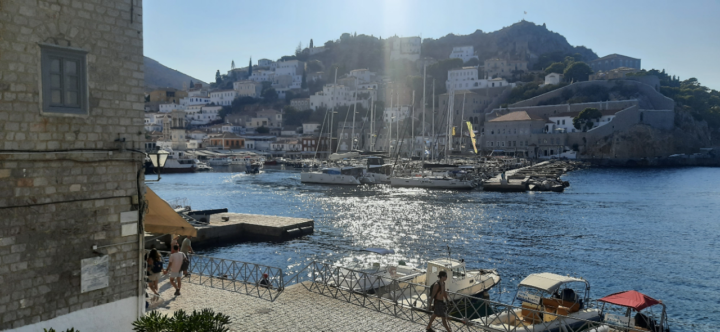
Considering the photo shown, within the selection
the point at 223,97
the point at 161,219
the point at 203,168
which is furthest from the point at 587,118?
the point at 223,97

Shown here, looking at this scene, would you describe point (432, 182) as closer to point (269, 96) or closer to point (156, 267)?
point (156, 267)

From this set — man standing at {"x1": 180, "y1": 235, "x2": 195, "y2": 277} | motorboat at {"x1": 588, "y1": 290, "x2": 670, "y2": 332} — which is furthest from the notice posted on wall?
motorboat at {"x1": 588, "y1": 290, "x2": 670, "y2": 332}

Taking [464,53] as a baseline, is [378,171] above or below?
below

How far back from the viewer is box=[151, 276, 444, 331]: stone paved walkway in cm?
962

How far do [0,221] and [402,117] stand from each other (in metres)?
101

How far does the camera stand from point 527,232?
29.3 metres

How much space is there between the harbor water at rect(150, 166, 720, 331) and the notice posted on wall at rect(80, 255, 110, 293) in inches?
488

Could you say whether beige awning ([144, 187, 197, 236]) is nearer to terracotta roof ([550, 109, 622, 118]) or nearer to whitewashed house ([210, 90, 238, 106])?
terracotta roof ([550, 109, 622, 118])

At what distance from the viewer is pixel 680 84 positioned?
Result: 109m

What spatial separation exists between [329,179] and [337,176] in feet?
3.53

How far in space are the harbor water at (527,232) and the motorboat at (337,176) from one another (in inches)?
93.6

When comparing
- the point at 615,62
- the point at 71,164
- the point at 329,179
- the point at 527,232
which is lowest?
the point at 527,232

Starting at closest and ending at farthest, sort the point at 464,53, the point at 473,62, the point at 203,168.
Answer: the point at 203,168, the point at 473,62, the point at 464,53

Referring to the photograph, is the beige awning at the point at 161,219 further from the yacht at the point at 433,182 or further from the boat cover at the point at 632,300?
the yacht at the point at 433,182
